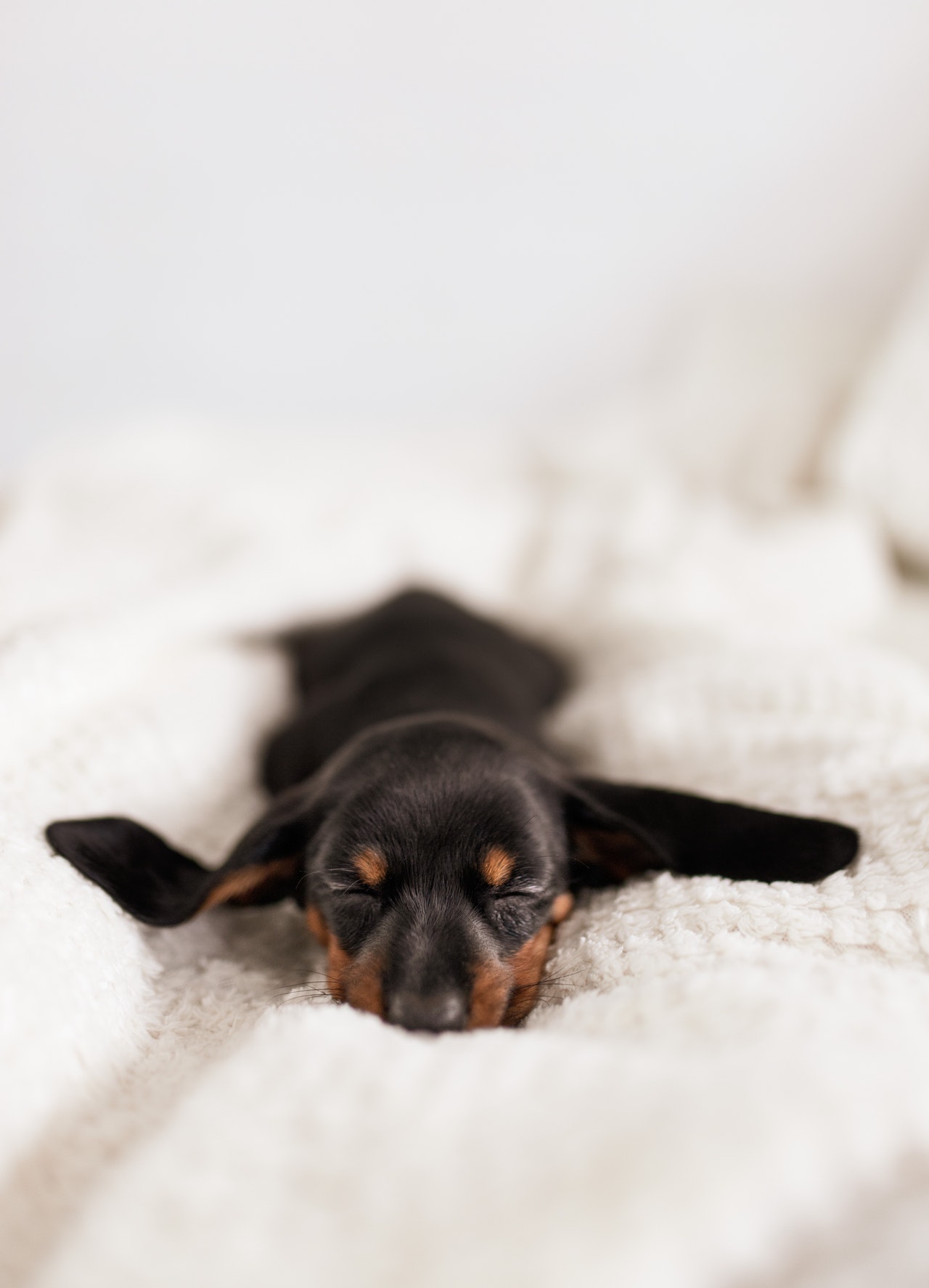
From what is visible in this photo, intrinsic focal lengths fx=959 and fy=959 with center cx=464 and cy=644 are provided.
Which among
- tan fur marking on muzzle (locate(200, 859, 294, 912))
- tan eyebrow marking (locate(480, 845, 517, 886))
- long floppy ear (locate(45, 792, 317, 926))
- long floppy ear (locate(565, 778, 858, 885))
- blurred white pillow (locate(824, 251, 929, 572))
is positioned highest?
blurred white pillow (locate(824, 251, 929, 572))

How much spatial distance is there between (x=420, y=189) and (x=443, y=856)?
10.0ft

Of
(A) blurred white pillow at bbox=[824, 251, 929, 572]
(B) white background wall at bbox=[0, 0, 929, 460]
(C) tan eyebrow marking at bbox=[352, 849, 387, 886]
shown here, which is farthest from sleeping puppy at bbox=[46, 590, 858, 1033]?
(B) white background wall at bbox=[0, 0, 929, 460]

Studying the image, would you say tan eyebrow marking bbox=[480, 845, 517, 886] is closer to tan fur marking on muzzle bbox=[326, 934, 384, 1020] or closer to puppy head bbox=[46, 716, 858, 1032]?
puppy head bbox=[46, 716, 858, 1032]

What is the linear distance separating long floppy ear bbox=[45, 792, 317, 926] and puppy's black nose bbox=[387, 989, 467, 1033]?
0.32 meters

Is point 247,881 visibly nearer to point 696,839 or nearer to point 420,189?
point 696,839

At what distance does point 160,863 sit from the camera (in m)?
1.33

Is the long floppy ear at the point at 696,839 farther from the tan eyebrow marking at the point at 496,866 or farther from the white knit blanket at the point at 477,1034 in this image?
the tan eyebrow marking at the point at 496,866

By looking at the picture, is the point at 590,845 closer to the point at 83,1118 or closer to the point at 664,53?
the point at 83,1118

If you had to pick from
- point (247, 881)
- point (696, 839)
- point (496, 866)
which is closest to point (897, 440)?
point (696, 839)

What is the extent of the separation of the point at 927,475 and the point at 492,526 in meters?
1.18

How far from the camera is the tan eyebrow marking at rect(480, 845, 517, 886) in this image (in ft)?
4.34

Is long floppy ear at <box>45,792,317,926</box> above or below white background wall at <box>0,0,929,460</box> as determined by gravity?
below

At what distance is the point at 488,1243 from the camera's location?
2.32 feet

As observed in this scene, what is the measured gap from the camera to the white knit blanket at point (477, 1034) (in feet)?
2.36
